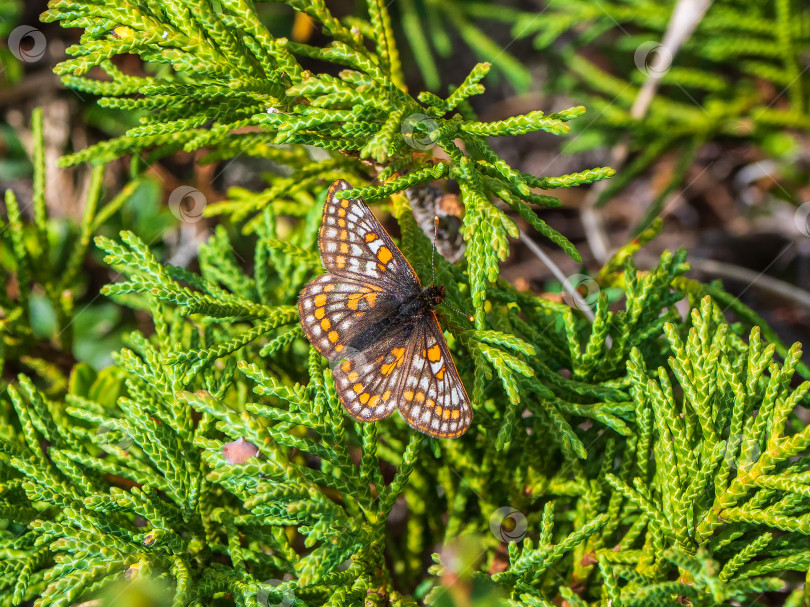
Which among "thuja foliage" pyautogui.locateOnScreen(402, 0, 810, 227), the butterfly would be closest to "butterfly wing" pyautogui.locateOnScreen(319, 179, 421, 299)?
the butterfly

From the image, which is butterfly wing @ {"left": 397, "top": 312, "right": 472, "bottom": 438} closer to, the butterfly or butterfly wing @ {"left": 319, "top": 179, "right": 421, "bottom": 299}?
the butterfly

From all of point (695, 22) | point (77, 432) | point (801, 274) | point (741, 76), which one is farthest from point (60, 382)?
point (741, 76)

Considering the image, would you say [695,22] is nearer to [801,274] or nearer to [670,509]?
[801,274]

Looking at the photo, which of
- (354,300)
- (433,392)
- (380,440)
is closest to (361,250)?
(354,300)

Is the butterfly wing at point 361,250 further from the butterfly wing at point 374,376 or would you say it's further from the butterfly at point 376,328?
the butterfly wing at point 374,376

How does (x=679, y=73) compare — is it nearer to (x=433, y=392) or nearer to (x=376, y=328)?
(x=376, y=328)

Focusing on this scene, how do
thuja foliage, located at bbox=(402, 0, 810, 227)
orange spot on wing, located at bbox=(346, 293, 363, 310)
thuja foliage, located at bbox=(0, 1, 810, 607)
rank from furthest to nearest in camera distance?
1. thuja foliage, located at bbox=(402, 0, 810, 227)
2. orange spot on wing, located at bbox=(346, 293, 363, 310)
3. thuja foliage, located at bbox=(0, 1, 810, 607)
